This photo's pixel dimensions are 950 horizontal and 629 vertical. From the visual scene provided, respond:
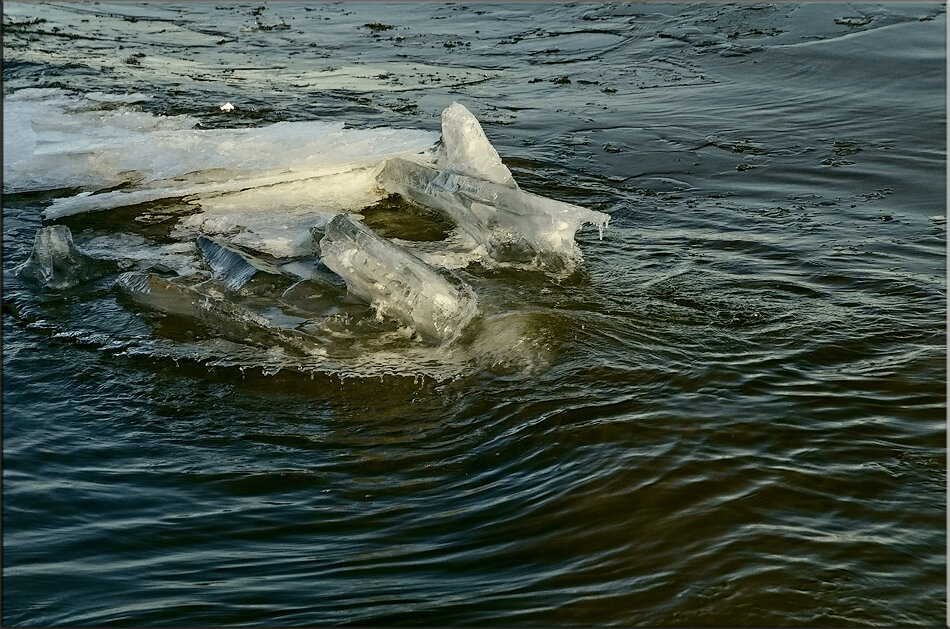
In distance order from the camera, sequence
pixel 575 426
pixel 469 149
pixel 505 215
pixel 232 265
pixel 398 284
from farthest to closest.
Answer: pixel 469 149, pixel 505 215, pixel 232 265, pixel 398 284, pixel 575 426

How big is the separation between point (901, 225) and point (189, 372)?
4091 mm

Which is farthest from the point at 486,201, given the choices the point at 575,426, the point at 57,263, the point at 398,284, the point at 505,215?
the point at 57,263

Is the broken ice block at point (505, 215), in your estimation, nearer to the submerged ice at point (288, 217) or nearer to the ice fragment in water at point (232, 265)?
the submerged ice at point (288, 217)

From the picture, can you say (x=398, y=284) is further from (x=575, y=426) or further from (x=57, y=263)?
(x=57, y=263)

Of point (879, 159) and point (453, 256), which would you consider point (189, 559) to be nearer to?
point (453, 256)

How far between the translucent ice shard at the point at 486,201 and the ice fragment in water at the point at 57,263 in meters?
2.06

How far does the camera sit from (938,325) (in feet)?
15.5

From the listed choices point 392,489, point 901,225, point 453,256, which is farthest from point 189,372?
point 901,225

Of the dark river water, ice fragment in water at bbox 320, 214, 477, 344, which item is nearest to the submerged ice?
ice fragment in water at bbox 320, 214, 477, 344

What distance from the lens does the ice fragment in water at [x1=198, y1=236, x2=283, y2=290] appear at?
5.54m

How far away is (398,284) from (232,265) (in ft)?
3.78

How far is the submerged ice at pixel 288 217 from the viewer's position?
5078 millimetres

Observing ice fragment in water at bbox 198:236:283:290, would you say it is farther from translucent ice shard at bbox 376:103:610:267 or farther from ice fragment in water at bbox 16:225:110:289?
translucent ice shard at bbox 376:103:610:267

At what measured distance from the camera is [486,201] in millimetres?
6020
